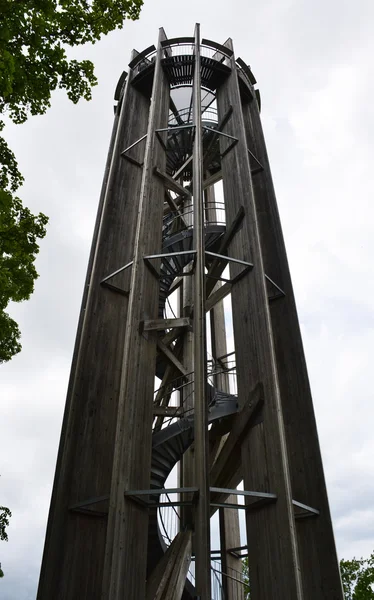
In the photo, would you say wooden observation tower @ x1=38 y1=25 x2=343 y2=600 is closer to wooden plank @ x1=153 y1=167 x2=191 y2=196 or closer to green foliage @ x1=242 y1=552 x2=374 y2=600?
wooden plank @ x1=153 y1=167 x2=191 y2=196

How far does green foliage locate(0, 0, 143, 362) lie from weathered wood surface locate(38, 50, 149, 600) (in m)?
2.03

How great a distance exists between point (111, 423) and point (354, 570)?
674 inches

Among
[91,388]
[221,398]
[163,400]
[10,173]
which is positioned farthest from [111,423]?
[10,173]

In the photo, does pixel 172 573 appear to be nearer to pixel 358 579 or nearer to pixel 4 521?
pixel 4 521

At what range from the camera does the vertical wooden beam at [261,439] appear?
19.1 feet

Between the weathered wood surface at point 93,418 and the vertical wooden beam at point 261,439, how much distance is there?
240cm

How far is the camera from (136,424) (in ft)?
21.6

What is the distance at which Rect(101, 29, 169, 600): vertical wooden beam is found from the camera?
5.48 meters

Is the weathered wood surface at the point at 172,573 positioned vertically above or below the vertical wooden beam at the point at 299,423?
below

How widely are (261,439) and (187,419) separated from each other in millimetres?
1473

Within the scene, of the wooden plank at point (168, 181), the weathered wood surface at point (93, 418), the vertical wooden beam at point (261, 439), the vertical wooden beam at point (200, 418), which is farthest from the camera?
the wooden plank at point (168, 181)

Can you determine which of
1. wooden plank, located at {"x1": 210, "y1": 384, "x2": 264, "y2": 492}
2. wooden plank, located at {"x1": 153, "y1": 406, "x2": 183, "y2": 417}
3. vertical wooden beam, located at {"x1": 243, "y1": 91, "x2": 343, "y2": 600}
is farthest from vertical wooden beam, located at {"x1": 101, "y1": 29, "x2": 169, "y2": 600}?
vertical wooden beam, located at {"x1": 243, "y1": 91, "x2": 343, "y2": 600}

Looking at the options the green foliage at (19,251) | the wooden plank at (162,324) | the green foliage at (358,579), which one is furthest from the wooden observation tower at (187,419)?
the green foliage at (358,579)

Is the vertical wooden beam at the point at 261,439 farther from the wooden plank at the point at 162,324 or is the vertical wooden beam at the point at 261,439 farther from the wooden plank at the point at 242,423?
the wooden plank at the point at 162,324
